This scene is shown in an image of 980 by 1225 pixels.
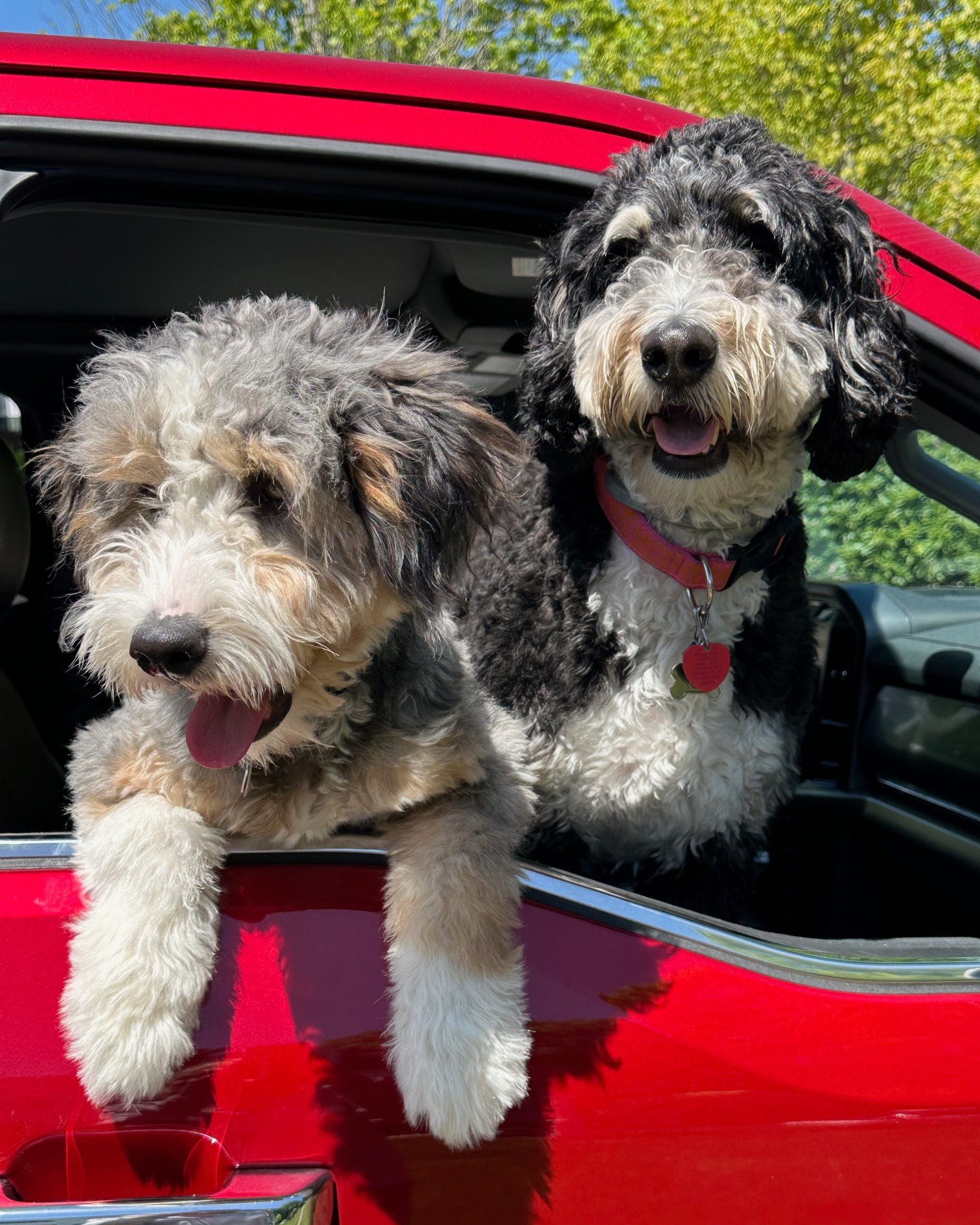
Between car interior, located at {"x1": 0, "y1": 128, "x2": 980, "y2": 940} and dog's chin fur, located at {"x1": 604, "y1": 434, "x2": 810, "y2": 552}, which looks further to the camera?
dog's chin fur, located at {"x1": 604, "y1": 434, "x2": 810, "y2": 552}

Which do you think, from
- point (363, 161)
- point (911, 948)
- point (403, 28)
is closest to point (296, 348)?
point (363, 161)

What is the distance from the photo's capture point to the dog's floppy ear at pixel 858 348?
1.92m

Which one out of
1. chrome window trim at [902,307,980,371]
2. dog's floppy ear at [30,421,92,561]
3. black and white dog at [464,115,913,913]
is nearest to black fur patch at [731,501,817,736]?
black and white dog at [464,115,913,913]

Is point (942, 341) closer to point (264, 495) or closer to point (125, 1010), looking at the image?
point (264, 495)

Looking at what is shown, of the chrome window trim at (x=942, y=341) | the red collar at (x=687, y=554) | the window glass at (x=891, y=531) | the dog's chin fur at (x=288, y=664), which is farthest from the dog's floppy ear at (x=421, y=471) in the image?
the window glass at (x=891, y=531)

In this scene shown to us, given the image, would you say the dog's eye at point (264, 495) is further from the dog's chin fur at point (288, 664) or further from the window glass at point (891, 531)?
the window glass at point (891, 531)

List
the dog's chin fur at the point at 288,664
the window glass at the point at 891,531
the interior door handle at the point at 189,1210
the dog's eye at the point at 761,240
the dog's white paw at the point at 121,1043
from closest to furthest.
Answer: the interior door handle at the point at 189,1210 < the dog's white paw at the point at 121,1043 < the dog's chin fur at the point at 288,664 < the dog's eye at the point at 761,240 < the window glass at the point at 891,531

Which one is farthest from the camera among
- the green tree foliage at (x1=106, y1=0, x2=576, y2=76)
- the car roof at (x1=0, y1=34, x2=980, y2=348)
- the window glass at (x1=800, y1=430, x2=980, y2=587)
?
the green tree foliage at (x1=106, y1=0, x2=576, y2=76)

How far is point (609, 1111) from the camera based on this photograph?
4.34 ft

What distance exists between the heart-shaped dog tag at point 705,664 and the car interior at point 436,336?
24.0 inches

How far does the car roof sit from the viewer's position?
1.63m

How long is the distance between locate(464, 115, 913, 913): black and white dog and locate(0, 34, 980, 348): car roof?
0.29ft

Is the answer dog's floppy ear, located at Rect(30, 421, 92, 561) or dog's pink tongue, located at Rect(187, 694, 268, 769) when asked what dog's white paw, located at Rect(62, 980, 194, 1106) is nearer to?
dog's pink tongue, located at Rect(187, 694, 268, 769)

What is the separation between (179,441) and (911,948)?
1414 millimetres
